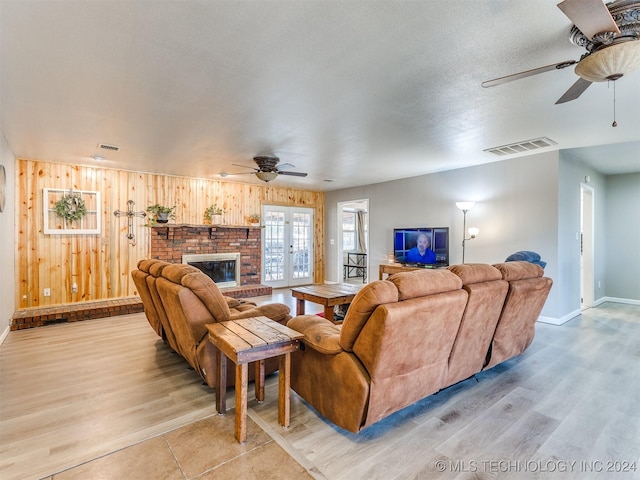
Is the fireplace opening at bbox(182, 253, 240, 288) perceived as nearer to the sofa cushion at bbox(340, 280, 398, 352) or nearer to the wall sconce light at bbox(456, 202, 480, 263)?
the wall sconce light at bbox(456, 202, 480, 263)

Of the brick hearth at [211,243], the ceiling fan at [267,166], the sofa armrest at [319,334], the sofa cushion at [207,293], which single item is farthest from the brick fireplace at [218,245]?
the sofa armrest at [319,334]

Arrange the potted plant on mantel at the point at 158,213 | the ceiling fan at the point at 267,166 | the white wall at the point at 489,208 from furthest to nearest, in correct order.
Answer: the potted plant on mantel at the point at 158,213, the ceiling fan at the point at 267,166, the white wall at the point at 489,208

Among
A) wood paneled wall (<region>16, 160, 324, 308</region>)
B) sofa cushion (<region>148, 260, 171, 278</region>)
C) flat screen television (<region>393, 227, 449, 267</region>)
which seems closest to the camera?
sofa cushion (<region>148, 260, 171, 278</region>)

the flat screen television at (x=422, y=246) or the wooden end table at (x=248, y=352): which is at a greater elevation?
the flat screen television at (x=422, y=246)

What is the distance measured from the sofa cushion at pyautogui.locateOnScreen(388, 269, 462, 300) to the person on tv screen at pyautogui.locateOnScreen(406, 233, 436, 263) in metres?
3.95

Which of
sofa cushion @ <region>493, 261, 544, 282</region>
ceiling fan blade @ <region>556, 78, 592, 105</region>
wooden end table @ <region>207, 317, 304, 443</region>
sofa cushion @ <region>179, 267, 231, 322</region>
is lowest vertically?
wooden end table @ <region>207, 317, 304, 443</region>

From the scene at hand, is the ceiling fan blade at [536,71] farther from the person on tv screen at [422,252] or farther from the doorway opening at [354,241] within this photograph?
the doorway opening at [354,241]

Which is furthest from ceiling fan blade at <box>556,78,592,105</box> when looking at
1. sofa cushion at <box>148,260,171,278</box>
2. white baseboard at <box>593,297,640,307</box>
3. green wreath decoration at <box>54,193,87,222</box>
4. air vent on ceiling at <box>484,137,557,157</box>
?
green wreath decoration at <box>54,193,87,222</box>

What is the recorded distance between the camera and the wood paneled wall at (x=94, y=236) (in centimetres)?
502

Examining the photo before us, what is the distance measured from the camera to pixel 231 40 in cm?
200

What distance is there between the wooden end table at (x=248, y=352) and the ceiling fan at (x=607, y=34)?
2.29 meters

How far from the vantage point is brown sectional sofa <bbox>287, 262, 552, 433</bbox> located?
182 cm

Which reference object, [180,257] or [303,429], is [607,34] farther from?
[180,257]

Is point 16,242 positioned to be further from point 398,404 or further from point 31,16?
point 398,404
